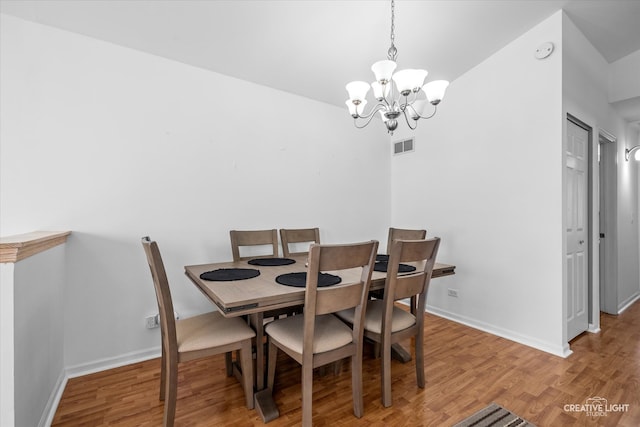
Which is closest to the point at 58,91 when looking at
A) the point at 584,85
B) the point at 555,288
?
the point at 555,288

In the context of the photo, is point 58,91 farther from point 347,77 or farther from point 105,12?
point 347,77

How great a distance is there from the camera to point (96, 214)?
2.15 metres

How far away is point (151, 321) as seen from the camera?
2352 millimetres

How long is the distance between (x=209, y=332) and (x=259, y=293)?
46 cm

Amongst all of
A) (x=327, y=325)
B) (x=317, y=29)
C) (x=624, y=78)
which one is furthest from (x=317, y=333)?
(x=624, y=78)

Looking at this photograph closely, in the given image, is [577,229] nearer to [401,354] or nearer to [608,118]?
[608,118]

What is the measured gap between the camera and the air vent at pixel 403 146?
3.78m

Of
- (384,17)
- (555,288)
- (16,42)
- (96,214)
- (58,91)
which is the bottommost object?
(555,288)

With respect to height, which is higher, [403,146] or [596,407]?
[403,146]

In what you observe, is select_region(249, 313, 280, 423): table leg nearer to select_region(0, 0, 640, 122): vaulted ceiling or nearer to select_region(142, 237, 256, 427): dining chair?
select_region(142, 237, 256, 427): dining chair

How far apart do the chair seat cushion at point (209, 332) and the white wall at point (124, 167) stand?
0.84 meters

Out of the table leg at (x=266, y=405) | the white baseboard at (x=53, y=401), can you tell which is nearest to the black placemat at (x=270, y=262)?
the table leg at (x=266, y=405)

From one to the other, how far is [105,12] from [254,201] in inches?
68.8

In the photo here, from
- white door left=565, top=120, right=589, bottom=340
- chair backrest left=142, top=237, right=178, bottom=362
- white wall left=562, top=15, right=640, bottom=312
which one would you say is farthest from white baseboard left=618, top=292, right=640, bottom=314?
chair backrest left=142, top=237, right=178, bottom=362
